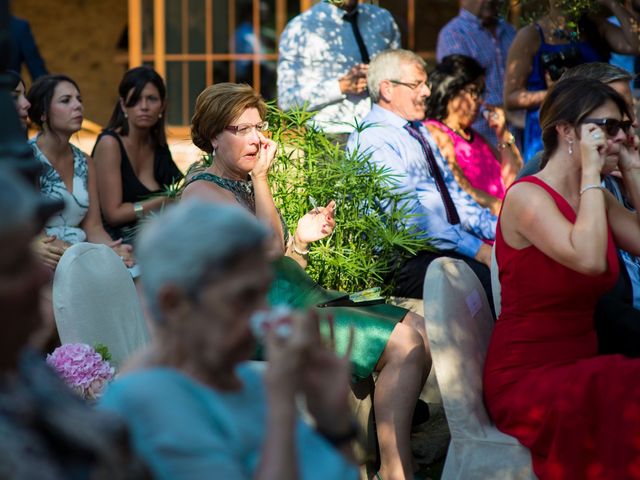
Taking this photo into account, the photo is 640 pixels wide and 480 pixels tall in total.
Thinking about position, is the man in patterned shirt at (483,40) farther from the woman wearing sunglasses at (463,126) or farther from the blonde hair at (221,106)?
the blonde hair at (221,106)

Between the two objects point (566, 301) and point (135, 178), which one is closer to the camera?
Answer: point (566, 301)

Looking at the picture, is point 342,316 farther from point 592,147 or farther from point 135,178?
point 135,178

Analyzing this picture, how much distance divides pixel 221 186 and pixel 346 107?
97.0 inches

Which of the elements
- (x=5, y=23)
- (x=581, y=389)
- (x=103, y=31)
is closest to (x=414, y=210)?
(x=581, y=389)

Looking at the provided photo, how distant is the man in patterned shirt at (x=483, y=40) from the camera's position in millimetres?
7176

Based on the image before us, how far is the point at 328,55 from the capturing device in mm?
6883

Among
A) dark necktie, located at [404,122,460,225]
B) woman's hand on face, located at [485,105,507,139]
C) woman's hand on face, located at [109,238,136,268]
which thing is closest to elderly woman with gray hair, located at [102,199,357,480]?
woman's hand on face, located at [109,238,136,268]

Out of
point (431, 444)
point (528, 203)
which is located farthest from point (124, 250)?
point (528, 203)

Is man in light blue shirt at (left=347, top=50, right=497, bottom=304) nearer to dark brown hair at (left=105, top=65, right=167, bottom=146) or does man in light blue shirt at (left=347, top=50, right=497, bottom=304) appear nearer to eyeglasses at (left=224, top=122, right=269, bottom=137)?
eyeglasses at (left=224, top=122, right=269, bottom=137)

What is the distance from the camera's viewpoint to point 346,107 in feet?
22.2

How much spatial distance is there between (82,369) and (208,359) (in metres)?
1.71

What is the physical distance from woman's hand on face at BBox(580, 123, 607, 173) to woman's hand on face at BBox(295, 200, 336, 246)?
3.89 feet

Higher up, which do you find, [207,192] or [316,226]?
[207,192]

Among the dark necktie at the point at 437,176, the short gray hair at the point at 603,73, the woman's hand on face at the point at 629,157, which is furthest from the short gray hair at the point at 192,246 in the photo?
the dark necktie at the point at 437,176
